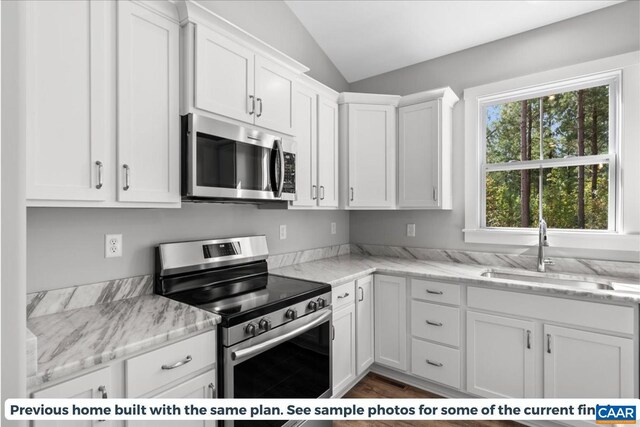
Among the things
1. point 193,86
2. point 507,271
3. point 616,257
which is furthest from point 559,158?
point 193,86

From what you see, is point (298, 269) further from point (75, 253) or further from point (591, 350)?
point (591, 350)

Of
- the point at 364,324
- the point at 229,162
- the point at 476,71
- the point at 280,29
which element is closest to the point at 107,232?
the point at 229,162

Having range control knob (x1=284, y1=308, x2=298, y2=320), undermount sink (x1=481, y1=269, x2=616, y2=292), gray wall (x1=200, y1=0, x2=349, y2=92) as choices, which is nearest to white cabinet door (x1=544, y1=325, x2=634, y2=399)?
undermount sink (x1=481, y1=269, x2=616, y2=292)

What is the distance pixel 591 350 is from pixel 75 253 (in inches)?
110

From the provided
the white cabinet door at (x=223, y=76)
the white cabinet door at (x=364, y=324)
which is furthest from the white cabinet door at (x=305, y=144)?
the white cabinet door at (x=364, y=324)

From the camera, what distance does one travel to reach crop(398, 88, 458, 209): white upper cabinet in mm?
2727

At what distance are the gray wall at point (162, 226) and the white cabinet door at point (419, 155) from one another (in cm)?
84

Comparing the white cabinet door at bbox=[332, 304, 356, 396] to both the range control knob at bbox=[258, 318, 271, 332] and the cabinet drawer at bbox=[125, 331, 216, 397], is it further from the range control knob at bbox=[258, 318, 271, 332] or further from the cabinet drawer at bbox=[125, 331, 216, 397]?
the cabinet drawer at bbox=[125, 331, 216, 397]

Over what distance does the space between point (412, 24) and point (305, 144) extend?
4.63 ft

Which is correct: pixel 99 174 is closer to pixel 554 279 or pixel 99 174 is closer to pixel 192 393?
pixel 192 393

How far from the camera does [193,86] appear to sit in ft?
5.39

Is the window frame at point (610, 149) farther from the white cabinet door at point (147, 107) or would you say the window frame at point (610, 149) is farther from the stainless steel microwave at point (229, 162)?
the white cabinet door at point (147, 107)

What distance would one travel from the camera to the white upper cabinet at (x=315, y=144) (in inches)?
96.0

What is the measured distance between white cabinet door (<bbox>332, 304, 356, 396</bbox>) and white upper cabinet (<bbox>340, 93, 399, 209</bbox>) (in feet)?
3.27
